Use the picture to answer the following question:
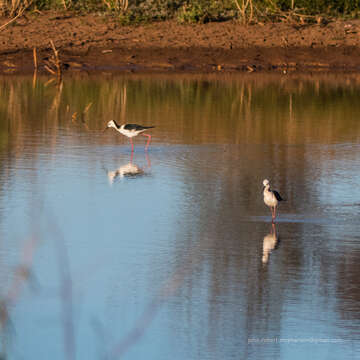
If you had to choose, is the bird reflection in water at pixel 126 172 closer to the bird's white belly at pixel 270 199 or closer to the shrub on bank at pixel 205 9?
the bird's white belly at pixel 270 199

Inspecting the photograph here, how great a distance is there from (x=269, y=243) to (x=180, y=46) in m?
23.2

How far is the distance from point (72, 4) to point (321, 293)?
29.0 metres

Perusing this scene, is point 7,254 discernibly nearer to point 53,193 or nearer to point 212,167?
point 53,193

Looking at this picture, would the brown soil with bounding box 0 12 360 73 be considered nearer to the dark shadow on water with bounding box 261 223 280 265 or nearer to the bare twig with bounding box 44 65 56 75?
the bare twig with bounding box 44 65 56 75

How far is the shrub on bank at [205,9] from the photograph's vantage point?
117ft

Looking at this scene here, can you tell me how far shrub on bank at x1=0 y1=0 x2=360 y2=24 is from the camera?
3556cm

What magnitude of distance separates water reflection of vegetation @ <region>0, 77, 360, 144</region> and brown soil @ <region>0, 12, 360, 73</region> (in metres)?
2.62

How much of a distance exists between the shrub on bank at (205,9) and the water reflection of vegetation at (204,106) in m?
5.66

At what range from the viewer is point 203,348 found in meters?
7.95

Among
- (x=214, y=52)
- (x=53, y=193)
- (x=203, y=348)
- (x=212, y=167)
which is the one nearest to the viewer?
(x=203, y=348)

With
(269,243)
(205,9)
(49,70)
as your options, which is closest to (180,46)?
(205,9)

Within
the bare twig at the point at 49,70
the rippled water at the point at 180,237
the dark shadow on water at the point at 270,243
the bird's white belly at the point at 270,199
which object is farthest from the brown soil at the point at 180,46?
the dark shadow on water at the point at 270,243

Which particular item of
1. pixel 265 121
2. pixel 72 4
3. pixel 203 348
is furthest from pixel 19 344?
pixel 72 4

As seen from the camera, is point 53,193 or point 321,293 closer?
point 321,293
